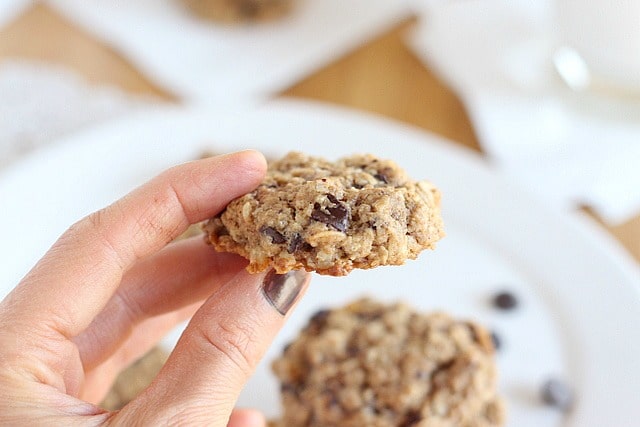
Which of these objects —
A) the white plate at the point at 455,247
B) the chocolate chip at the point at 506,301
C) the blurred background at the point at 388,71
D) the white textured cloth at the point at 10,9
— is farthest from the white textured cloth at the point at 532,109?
the white textured cloth at the point at 10,9

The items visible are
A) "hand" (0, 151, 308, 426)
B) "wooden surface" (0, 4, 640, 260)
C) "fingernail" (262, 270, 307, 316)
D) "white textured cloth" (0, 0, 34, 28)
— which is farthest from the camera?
"white textured cloth" (0, 0, 34, 28)

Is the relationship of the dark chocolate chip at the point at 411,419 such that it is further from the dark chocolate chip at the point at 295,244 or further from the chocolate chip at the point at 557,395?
the dark chocolate chip at the point at 295,244

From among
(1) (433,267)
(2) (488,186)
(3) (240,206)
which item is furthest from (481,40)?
(3) (240,206)

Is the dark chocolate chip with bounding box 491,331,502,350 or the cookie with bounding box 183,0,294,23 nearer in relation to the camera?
the dark chocolate chip with bounding box 491,331,502,350

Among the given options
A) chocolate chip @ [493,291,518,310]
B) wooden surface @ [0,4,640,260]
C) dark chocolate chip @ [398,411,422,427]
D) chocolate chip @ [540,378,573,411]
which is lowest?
chocolate chip @ [540,378,573,411]

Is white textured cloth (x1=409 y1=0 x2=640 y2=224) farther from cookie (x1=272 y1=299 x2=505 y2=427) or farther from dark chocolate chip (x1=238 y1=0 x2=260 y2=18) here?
cookie (x1=272 y1=299 x2=505 y2=427)

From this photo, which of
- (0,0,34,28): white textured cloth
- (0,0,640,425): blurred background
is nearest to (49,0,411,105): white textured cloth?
(0,0,640,425): blurred background

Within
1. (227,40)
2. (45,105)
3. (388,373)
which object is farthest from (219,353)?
(227,40)
